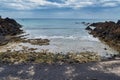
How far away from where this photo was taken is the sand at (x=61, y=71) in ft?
64.7

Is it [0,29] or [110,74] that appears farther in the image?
[0,29]

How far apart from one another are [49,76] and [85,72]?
119 inches

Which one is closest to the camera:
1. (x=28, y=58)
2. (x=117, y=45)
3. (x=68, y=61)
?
(x=68, y=61)

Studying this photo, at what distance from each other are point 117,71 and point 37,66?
6765 mm

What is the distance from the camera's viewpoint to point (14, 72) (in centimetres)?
2114

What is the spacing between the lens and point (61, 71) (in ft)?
71.0

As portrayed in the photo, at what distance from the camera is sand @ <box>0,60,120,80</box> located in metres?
19.7

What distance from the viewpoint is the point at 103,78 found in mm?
19469

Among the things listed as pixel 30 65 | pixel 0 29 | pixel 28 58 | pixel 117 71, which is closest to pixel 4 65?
pixel 30 65

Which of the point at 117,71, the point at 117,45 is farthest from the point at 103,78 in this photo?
the point at 117,45

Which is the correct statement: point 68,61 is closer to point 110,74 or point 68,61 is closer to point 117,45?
point 110,74

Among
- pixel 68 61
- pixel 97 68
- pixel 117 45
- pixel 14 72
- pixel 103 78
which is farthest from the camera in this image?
pixel 117 45

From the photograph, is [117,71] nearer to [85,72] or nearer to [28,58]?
[85,72]

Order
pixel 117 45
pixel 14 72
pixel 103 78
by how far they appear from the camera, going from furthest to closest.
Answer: pixel 117 45 < pixel 14 72 < pixel 103 78
